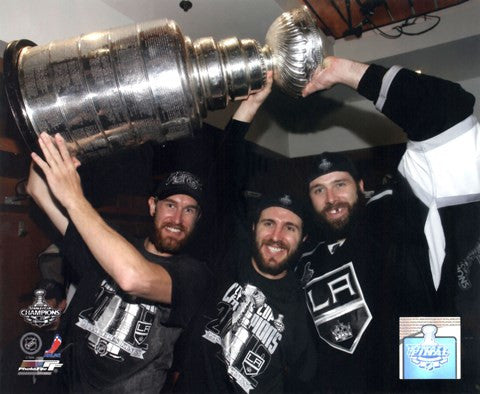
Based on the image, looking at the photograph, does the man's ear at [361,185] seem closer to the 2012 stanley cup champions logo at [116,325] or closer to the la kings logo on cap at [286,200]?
the la kings logo on cap at [286,200]

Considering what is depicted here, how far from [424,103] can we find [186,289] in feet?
1.45

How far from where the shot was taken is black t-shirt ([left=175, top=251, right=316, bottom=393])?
632mm

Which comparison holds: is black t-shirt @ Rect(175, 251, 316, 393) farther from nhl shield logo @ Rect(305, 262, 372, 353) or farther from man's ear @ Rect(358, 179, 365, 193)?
man's ear @ Rect(358, 179, 365, 193)

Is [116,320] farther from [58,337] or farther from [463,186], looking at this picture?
[463,186]

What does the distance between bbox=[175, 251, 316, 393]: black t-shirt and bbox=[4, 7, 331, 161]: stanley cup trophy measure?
0.32 meters

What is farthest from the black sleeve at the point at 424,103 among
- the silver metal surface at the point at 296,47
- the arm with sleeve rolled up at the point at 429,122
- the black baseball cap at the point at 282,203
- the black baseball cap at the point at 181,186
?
the black baseball cap at the point at 181,186

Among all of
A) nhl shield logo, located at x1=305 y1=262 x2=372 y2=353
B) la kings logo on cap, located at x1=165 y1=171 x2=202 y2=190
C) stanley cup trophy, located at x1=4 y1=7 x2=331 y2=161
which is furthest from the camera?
la kings logo on cap, located at x1=165 y1=171 x2=202 y2=190

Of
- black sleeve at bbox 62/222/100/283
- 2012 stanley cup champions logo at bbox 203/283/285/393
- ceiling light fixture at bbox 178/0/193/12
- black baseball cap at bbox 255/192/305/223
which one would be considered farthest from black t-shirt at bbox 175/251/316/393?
ceiling light fixture at bbox 178/0/193/12

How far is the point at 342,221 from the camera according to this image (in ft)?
2.16

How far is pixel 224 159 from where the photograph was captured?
2.40 feet

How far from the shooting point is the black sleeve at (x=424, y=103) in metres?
0.49

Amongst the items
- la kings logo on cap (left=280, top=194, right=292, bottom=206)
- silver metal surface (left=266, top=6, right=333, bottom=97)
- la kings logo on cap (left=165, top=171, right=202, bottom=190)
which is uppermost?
silver metal surface (left=266, top=6, right=333, bottom=97)

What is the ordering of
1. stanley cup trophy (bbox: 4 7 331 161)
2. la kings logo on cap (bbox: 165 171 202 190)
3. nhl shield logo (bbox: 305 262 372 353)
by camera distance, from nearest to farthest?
1. stanley cup trophy (bbox: 4 7 331 161)
2. nhl shield logo (bbox: 305 262 372 353)
3. la kings logo on cap (bbox: 165 171 202 190)

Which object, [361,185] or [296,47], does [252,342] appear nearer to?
[361,185]
